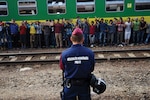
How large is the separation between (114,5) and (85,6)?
183 centimetres

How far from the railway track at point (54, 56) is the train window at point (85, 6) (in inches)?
145

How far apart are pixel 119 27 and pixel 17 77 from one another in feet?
27.6

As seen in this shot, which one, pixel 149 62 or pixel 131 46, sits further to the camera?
pixel 131 46

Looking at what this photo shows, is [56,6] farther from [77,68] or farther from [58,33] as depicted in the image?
[77,68]

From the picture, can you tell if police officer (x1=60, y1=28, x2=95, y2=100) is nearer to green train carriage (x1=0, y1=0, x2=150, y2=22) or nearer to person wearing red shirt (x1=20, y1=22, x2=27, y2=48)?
person wearing red shirt (x1=20, y1=22, x2=27, y2=48)

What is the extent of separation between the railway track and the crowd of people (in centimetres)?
265

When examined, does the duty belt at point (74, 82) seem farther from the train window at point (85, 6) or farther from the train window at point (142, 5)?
the train window at point (142, 5)

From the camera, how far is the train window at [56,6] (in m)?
17.8

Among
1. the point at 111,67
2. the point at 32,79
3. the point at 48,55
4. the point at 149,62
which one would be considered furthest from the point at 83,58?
the point at 48,55

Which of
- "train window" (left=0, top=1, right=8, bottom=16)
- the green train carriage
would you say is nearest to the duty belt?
the green train carriage

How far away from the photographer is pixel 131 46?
57.8ft

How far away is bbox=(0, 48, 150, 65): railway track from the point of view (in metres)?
13.6

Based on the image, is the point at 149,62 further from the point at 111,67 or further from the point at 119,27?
the point at 119,27

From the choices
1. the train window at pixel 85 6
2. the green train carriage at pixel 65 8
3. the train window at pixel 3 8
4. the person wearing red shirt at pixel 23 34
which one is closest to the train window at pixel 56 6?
the green train carriage at pixel 65 8
